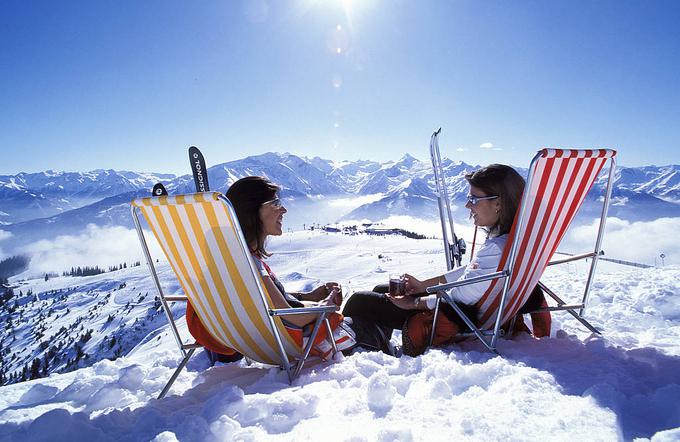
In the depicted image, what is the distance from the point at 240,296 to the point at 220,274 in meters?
0.24

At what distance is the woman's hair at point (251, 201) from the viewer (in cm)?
316

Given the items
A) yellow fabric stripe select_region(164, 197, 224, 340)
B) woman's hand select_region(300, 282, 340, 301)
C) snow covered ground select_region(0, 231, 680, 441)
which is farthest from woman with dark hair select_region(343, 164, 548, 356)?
yellow fabric stripe select_region(164, 197, 224, 340)

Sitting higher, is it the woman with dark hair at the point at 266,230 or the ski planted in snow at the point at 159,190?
the ski planted in snow at the point at 159,190

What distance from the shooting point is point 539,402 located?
2.07 metres

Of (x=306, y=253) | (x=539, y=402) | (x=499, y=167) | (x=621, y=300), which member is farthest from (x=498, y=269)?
(x=306, y=253)

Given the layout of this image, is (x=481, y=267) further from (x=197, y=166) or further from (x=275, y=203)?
(x=197, y=166)

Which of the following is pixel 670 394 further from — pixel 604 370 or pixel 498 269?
pixel 498 269

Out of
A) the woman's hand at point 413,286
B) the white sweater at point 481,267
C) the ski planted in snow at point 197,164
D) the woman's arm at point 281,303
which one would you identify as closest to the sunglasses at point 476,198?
the white sweater at point 481,267

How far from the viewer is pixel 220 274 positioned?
2.92 m

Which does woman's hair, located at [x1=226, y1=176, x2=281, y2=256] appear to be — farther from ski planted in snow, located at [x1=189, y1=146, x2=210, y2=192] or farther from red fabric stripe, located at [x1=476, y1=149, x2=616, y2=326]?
red fabric stripe, located at [x1=476, y1=149, x2=616, y2=326]

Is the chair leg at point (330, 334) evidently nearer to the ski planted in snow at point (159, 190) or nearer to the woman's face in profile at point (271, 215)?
the woman's face in profile at point (271, 215)

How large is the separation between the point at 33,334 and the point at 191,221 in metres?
159

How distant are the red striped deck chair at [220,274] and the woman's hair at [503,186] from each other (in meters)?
1.81

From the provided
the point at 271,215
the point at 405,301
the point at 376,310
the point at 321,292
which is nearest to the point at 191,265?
the point at 271,215
